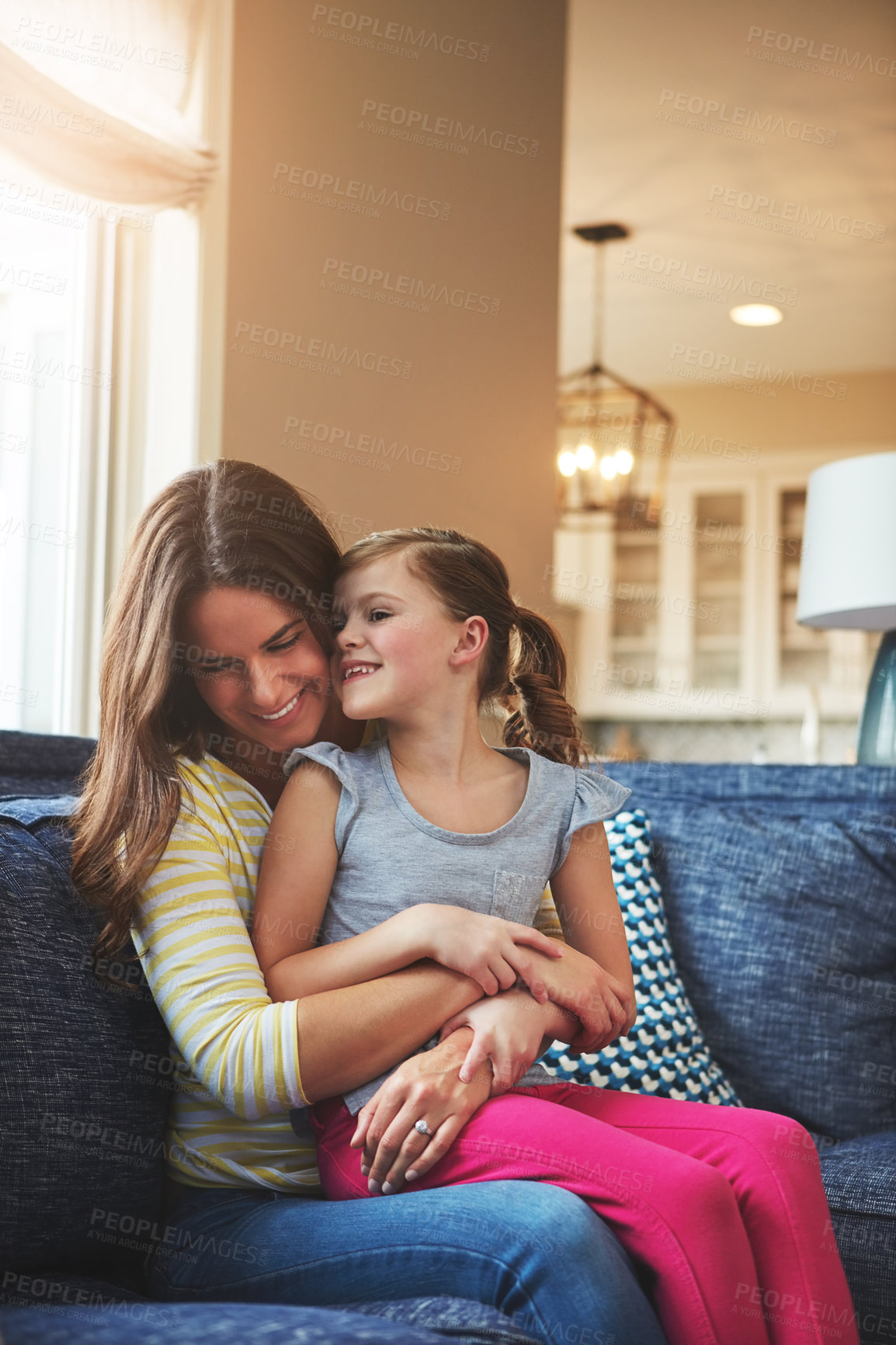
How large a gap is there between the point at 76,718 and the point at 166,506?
0.86 meters

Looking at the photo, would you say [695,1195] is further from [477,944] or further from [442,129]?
[442,129]

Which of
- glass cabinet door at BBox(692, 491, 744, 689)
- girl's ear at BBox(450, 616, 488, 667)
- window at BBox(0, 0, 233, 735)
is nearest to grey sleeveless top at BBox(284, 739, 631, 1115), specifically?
girl's ear at BBox(450, 616, 488, 667)

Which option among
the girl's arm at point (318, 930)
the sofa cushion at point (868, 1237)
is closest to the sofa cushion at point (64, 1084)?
the girl's arm at point (318, 930)

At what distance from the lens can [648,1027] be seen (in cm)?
152

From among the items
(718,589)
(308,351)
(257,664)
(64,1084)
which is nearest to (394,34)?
(308,351)

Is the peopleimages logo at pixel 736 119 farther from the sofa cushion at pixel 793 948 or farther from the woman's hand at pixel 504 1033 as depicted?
the woman's hand at pixel 504 1033

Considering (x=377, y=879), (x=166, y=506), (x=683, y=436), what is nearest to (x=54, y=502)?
(x=166, y=506)

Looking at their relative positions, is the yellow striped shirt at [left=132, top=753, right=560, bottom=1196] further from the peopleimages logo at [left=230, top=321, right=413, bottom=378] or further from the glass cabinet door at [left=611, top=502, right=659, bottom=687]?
the glass cabinet door at [left=611, top=502, right=659, bottom=687]

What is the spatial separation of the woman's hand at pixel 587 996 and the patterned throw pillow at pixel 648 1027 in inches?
12.1

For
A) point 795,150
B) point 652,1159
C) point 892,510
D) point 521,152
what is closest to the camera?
point 652,1159

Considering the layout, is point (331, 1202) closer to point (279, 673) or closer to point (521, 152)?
point (279, 673)

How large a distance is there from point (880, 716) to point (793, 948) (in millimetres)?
725

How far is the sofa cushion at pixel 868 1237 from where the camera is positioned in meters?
1.23

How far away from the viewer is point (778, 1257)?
1006 mm
